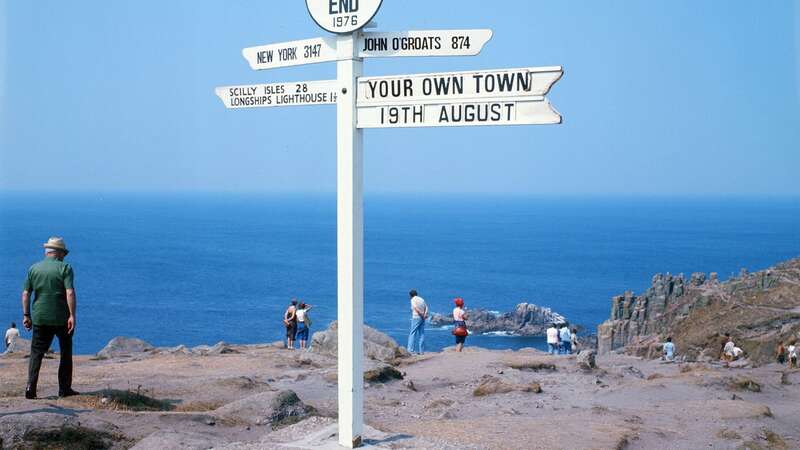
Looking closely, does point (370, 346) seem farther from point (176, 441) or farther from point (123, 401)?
point (176, 441)

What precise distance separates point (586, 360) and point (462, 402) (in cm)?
535

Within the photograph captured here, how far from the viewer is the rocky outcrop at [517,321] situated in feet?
255

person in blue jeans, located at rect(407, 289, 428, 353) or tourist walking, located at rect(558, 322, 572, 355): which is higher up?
person in blue jeans, located at rect(407, 289, 428, 353)

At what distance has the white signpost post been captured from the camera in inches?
249

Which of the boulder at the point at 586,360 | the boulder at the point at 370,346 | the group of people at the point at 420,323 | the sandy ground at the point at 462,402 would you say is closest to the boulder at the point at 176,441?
the sandy ground at the point at 462,402

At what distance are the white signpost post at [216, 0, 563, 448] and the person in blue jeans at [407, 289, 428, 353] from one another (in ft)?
36.2

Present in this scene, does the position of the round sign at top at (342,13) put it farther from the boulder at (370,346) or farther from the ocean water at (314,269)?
the ocean water at (314,269)

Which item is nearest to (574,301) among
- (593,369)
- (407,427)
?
(593,369)

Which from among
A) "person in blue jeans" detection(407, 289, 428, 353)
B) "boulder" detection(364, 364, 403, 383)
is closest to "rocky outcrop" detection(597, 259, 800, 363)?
"person in blue jeans" detection(407, 289, 428, 353)

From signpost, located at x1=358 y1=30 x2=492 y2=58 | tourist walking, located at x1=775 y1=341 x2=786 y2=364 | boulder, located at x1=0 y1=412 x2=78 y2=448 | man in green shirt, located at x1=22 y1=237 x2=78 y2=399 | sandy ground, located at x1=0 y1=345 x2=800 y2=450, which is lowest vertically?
tourist walking, located at x1=775 y1=341 x2=786 y2=364

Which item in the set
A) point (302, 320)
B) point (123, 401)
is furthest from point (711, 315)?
point (123, 401)

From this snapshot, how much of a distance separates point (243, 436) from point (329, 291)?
92.4 meters

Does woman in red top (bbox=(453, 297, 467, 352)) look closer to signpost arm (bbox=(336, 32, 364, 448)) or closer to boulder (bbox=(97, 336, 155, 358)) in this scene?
boulder (bbox=(97, 336, 155, 358))

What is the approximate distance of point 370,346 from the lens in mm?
17453
